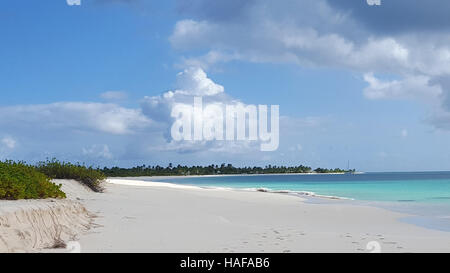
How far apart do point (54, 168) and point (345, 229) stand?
2045cm

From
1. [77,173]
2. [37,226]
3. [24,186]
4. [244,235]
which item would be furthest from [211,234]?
[77,173]

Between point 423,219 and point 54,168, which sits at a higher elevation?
point 54,168

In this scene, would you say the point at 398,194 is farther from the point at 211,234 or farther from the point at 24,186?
the point at 24,186

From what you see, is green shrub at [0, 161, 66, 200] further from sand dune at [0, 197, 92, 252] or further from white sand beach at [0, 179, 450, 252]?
sand dune at [0, 197, 92, 252]

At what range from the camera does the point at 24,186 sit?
13.4m

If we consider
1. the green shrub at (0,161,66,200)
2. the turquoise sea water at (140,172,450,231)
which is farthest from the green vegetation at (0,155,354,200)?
the turquoise sea water at (140,172,450,231)

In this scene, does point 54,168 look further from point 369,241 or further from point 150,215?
point 369,241

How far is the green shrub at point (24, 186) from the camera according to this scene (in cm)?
1292

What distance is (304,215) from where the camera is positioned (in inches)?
712

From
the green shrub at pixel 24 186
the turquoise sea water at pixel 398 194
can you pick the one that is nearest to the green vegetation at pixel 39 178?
the green shrub at pixel 24 186

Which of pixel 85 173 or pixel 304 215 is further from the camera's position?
pixel 85 173

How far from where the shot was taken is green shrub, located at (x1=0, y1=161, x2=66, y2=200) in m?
12.9
